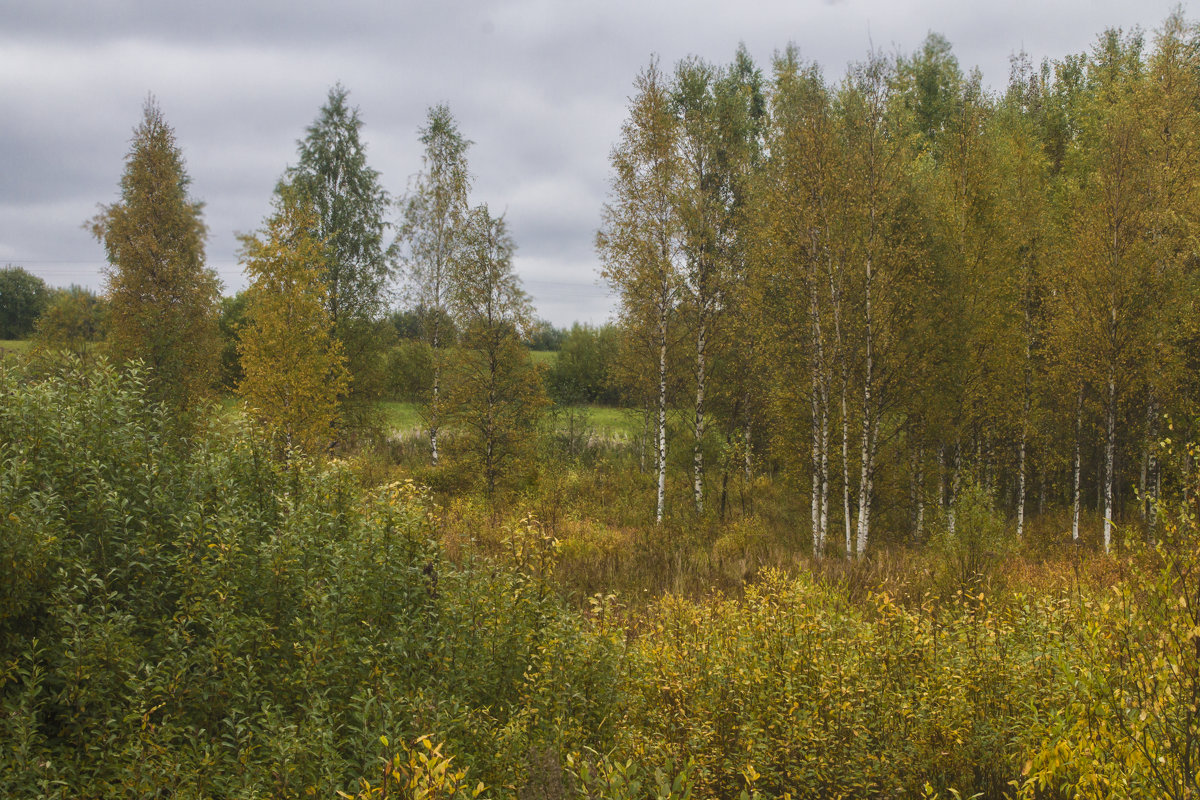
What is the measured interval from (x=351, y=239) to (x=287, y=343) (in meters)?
8.80

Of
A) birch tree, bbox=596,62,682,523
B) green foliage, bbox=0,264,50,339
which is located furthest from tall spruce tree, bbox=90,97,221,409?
green foliage, bbox=0,264,50,339

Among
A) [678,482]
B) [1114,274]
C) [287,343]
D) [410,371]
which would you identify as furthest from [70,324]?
[1114,274]

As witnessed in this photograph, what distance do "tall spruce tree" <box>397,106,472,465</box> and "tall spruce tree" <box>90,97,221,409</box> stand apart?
725cm

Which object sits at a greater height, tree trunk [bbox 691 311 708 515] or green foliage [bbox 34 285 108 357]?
green foliage [bbox 34 285 108 357]

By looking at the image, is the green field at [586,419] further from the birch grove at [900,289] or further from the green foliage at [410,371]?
the birch grove at [900,289]

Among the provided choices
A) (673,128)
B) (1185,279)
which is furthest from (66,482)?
(1185,279)

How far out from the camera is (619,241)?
19438 millimetres

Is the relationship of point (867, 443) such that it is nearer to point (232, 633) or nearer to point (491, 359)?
point (491, 359)

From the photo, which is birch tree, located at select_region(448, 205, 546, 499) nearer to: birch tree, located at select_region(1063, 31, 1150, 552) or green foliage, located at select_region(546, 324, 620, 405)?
birch tree, located at select_region(1063, 31, 1150, 552)

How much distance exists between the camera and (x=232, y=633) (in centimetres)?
497

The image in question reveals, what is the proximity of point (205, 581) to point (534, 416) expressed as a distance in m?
15.7

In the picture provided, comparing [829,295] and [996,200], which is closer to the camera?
[829,295]

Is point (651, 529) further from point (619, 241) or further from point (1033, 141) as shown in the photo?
point (1033, 141)

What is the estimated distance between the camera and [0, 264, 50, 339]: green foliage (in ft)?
194
